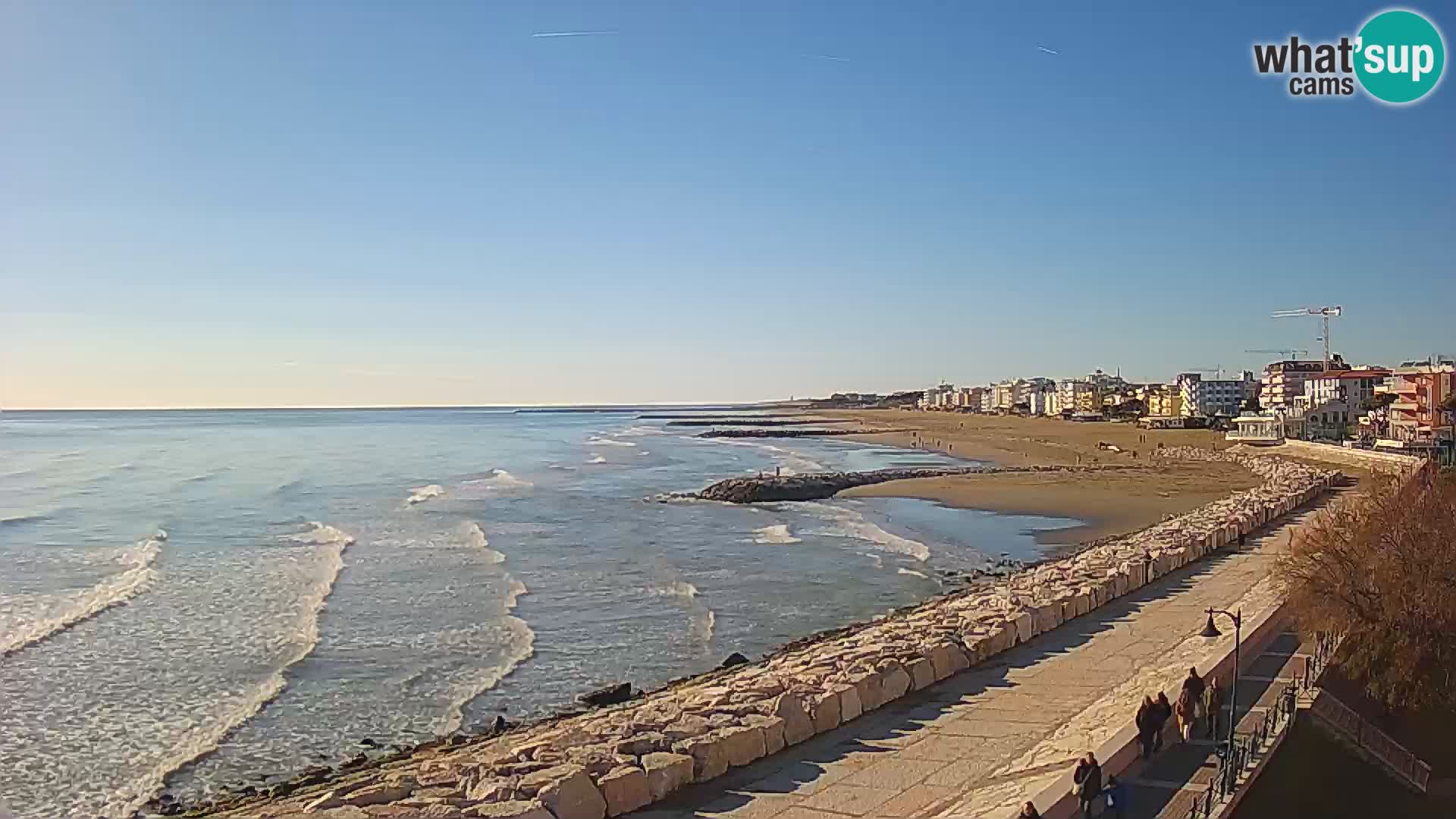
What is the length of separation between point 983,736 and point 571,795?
185 inches

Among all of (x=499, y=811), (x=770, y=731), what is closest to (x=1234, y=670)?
(x=770, y=731)

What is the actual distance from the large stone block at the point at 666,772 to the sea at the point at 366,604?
536 centimetres

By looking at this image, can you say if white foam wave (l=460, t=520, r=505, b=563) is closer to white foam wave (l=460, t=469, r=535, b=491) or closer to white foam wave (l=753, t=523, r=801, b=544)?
white foam wave (l=753, t=523, r=801, b=544)

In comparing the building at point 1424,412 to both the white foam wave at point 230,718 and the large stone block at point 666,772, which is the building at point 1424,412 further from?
the large stone block at point 666,772

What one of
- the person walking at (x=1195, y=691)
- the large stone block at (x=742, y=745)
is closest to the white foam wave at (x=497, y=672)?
the large stone block at (x=742, y=745)

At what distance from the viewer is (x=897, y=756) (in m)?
→ 11.6

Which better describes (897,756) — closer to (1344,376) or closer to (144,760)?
(144,760)

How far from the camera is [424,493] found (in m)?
51.4

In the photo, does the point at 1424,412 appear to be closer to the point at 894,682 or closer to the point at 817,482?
the point at 817,482

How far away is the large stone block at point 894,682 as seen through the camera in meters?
13.5

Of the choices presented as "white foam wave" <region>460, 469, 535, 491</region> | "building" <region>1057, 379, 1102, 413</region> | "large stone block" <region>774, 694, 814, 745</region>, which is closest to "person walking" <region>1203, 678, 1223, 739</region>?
"large stone block" <region>774, 694, 814, 745</region>

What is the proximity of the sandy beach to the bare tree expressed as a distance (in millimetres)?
16214

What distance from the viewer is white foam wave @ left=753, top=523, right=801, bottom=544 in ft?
107

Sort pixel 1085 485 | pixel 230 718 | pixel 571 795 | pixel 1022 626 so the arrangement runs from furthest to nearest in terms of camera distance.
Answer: pixel 1085 485
pixel 1022 626
pixel 230 718
pixel 571 795
